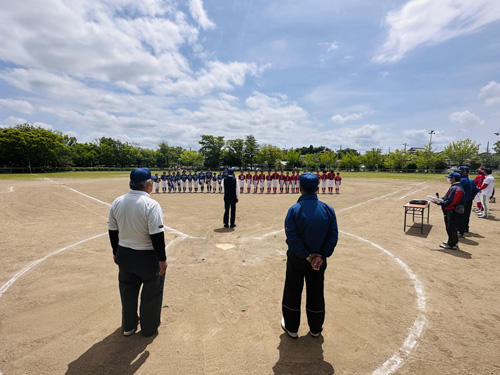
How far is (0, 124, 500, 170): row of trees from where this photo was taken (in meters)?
53.0

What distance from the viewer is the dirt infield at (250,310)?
320 cm

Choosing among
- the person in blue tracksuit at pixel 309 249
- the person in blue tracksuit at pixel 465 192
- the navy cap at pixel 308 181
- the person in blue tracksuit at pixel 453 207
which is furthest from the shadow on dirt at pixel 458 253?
the navy cap at pixel 308 181

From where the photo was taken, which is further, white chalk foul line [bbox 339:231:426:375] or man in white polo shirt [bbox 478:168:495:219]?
man in white polo shirt [bbox 478:168:495:219]

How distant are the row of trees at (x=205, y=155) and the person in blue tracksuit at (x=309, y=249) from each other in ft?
191

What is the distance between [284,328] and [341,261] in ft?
10.7

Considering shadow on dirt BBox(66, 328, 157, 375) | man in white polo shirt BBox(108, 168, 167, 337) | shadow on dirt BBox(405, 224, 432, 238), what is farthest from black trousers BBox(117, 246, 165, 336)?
shadow on dirt BBox(405, 224, 432, 238)

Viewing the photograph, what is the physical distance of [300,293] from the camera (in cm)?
351

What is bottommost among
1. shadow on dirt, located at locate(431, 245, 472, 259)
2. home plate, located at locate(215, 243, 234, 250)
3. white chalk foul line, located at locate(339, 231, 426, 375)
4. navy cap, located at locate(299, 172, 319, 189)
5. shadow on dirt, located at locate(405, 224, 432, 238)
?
white chalk foul line, located at locate(339, 231, 426, 375)

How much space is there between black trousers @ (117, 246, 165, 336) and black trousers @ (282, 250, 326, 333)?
1.97 metres

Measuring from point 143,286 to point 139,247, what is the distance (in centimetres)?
59

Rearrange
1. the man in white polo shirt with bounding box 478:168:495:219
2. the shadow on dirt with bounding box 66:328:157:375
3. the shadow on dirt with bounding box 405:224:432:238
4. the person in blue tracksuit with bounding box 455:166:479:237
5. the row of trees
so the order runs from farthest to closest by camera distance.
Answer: the row of trees → the man in white polo shirt with bounding box 478:168:495:219 → the shadow on dirt with bounding box 405:224:432:238 → the person in blue tracksuit with bounding box 455:166:479:237 → the shadow on dirt with bounding box 66:328:157:375

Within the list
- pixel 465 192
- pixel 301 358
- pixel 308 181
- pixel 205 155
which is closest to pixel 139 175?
pixel 308 181

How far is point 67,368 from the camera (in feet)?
10.0

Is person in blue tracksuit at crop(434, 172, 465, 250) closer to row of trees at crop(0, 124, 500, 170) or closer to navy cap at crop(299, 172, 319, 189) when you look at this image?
navy cap at crop(299, 172, 319, 189)
